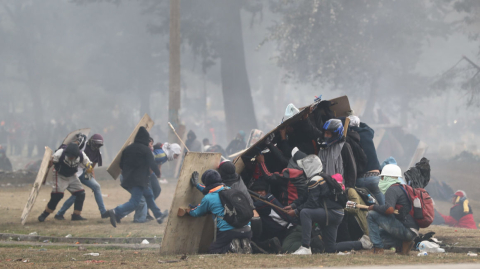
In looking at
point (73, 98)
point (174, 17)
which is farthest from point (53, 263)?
point (73, 98)

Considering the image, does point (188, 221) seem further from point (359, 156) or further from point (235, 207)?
point (359, 156)

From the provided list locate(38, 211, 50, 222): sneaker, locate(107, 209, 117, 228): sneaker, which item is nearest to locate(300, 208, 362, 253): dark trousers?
locate(107, 209, 117, 228): sneaker

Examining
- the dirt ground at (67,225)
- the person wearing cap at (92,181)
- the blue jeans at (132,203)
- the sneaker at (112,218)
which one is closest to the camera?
the dirt ground at (67,225)

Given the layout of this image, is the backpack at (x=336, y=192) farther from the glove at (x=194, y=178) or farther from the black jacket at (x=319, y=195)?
the glove at (x=194, y=178)

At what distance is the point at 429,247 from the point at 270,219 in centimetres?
198

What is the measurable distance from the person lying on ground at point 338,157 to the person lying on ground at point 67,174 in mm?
4431

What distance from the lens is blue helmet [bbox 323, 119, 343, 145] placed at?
21.9 ft

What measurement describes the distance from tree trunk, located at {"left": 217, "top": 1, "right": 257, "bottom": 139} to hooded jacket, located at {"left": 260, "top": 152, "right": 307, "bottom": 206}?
2086 centimetres

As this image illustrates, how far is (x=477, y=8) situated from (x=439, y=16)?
6.14m

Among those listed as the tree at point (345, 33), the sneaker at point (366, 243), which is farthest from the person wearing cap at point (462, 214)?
the tree at point (345, 33)

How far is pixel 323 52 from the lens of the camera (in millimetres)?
26031

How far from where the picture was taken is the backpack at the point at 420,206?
597 cm

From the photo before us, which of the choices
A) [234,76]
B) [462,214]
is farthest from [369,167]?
[234,76]

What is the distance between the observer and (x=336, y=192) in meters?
6.06
